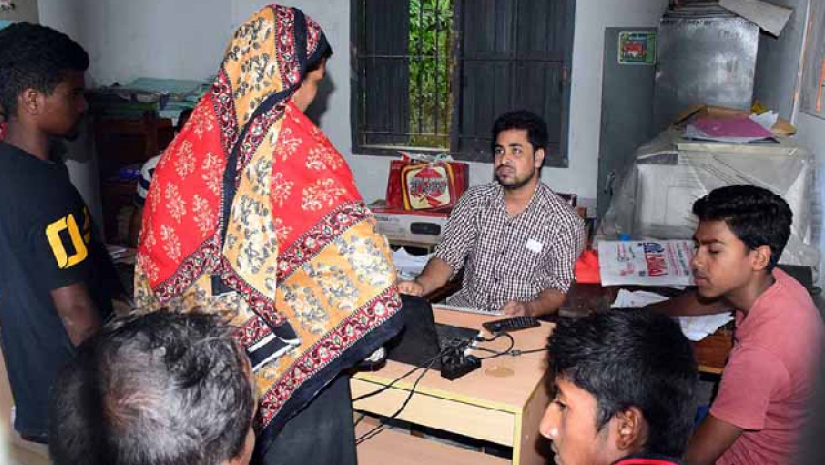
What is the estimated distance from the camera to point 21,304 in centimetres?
153

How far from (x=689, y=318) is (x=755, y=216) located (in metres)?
0.52

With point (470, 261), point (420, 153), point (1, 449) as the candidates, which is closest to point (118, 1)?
point (420, 153)

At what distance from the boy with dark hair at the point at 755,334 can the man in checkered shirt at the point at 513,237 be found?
2.40 feet

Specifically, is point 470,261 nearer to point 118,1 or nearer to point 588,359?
point 588,359

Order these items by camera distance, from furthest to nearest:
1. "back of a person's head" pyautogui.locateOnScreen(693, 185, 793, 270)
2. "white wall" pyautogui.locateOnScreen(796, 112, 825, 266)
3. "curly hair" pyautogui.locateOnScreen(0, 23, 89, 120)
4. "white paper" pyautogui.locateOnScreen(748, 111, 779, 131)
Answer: "white paper" pyautogui.locateOnScreen(748, 111, 779, 131) < "white wall" pyautogui.locateOnScreen(796, 112, 825, 266) < "back of a person's head" pyautogui.locateOnScreen(693, 185, 793, 270) < "curly hair" pyautogui.locateOnScreen(0, 23, 89, 120)

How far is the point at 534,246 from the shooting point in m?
2.58

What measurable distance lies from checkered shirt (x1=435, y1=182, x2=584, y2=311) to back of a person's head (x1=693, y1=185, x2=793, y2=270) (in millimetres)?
758

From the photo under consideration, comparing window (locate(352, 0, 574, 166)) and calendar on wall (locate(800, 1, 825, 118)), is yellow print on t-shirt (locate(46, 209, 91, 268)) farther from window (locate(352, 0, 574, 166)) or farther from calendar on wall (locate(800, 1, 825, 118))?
window (locate(352, 0, 574, 166))

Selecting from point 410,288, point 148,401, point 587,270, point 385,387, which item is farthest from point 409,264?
point 148,401

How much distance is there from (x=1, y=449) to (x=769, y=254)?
2045 millimetres

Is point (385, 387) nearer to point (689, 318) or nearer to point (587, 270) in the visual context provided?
point (689, 318)

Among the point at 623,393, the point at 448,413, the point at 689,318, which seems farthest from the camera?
the point at 689,318

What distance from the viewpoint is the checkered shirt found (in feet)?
8.40

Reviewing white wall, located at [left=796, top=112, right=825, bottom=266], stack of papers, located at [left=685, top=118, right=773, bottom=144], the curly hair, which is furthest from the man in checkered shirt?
the curly hair
